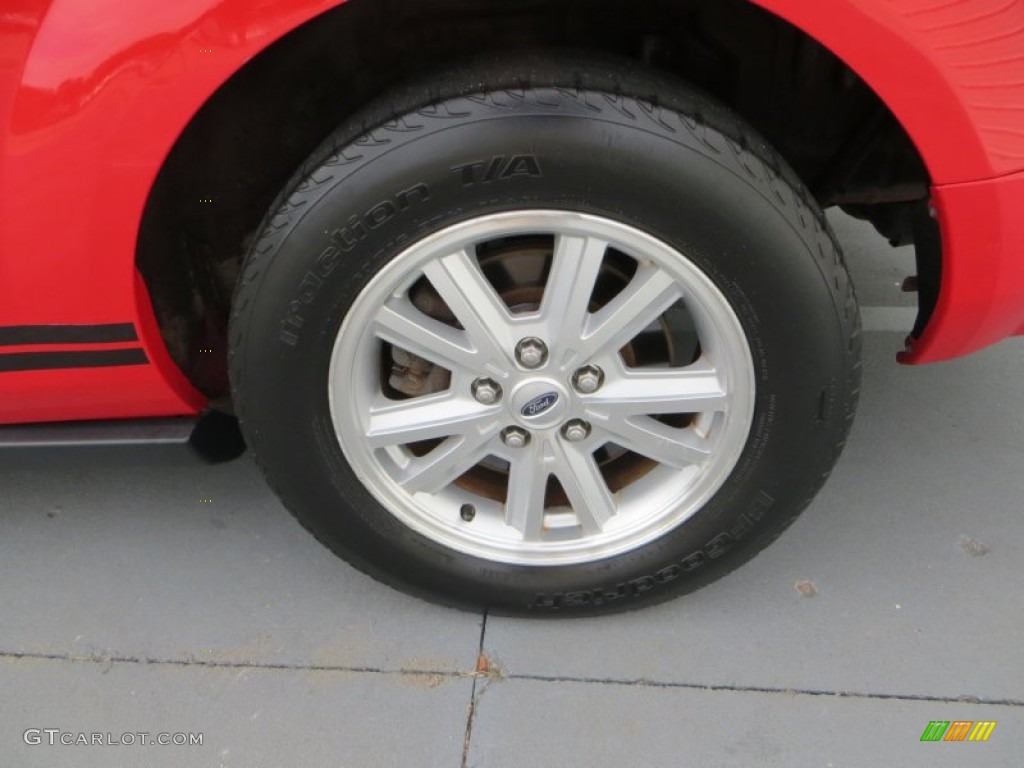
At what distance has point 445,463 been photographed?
1.67 m

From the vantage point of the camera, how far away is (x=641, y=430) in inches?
64.4

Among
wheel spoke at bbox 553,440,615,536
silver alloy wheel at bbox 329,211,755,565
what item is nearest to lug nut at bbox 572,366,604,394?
silver alloy wheel at bbox 329,211,755,565

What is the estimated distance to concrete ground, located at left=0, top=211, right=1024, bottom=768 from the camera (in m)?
1.60

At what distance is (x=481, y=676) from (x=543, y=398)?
0.64 meters

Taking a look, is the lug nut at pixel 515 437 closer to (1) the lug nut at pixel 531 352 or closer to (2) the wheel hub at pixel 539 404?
(2) the wheel hub at pixel 539 404

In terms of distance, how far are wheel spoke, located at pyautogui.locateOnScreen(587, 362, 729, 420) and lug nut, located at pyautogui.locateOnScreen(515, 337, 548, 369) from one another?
14 centimetres

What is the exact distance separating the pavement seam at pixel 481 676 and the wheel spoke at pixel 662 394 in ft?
1.92

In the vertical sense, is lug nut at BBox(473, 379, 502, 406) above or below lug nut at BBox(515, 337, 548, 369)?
below

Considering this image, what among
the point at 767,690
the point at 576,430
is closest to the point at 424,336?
the point at 576,430

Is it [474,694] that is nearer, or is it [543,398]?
[543,398]

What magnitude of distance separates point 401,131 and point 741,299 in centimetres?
67

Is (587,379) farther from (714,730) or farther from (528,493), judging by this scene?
(714,730)

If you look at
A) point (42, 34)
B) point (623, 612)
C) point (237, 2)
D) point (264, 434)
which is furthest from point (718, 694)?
point (42, 34)

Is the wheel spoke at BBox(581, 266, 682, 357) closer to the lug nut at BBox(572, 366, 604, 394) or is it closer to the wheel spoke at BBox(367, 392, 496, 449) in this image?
the lug nut at BBox(572, 366, 604, 394)
